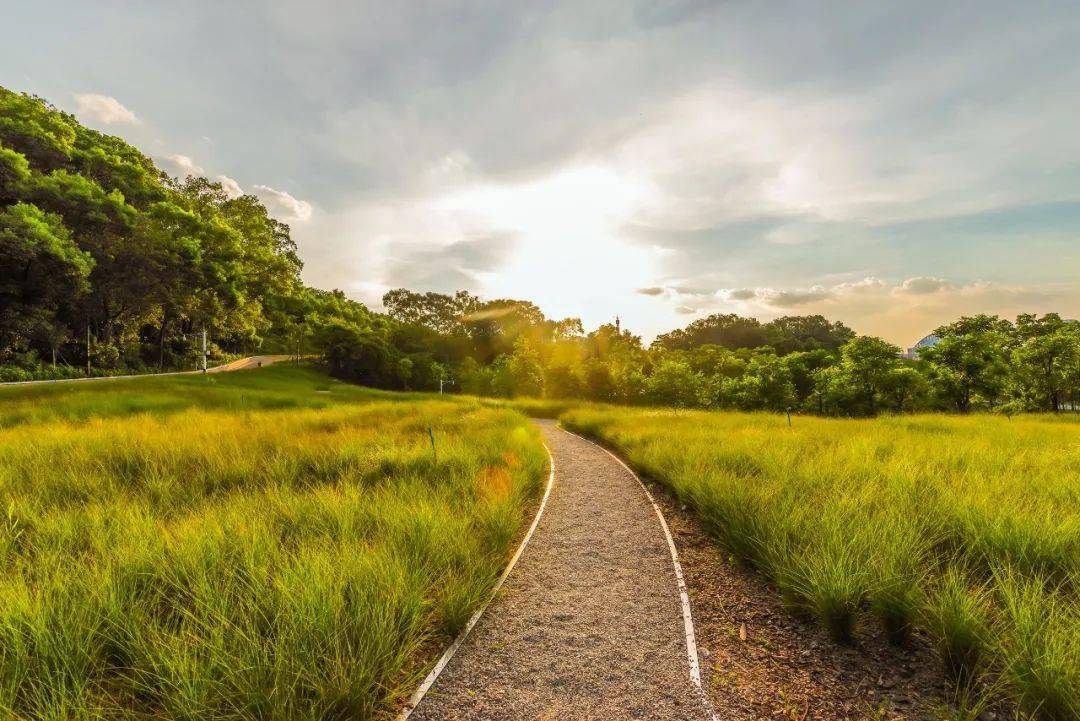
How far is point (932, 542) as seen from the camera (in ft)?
14.5

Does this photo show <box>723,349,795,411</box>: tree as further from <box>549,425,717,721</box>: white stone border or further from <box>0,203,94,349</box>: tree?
<box>0,203,94,349</box>: tree

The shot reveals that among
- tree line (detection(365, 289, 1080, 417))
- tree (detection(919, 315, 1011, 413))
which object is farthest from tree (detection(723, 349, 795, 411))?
tree (detection(919, 315, 1011, 413))

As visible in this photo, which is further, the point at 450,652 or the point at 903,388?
the point at 903,388

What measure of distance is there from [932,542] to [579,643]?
4147mm

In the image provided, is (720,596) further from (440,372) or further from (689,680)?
(440,372)

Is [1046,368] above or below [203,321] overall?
below

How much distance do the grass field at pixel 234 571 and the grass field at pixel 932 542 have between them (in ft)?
11.5

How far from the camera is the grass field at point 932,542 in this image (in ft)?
9.86

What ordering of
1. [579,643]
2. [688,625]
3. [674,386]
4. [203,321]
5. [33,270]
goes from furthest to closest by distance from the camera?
[203,321], [674,386], [33,270], [688,625], [579,643]

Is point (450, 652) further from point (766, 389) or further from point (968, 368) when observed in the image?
point (968, 368)

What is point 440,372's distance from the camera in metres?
59.7

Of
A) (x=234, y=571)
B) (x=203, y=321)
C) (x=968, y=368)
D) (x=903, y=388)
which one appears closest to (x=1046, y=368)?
(x=968, y=368)

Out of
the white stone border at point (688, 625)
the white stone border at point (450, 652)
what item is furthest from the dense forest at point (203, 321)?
the white stone border at point (450, 652)

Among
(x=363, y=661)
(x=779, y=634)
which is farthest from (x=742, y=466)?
(x=363, y=661)
